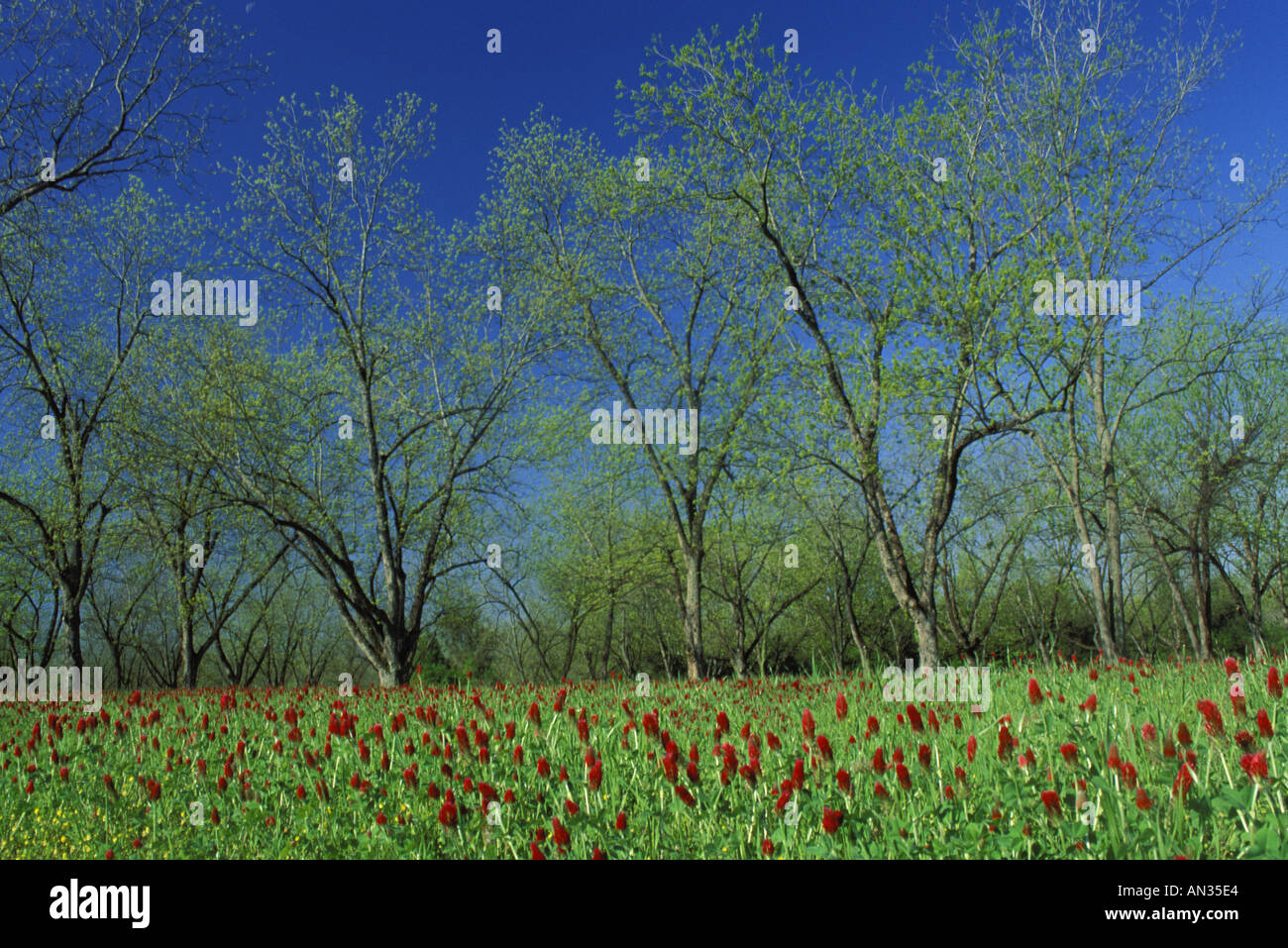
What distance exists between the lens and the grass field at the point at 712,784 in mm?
2908

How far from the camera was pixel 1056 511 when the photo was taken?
103 ft
